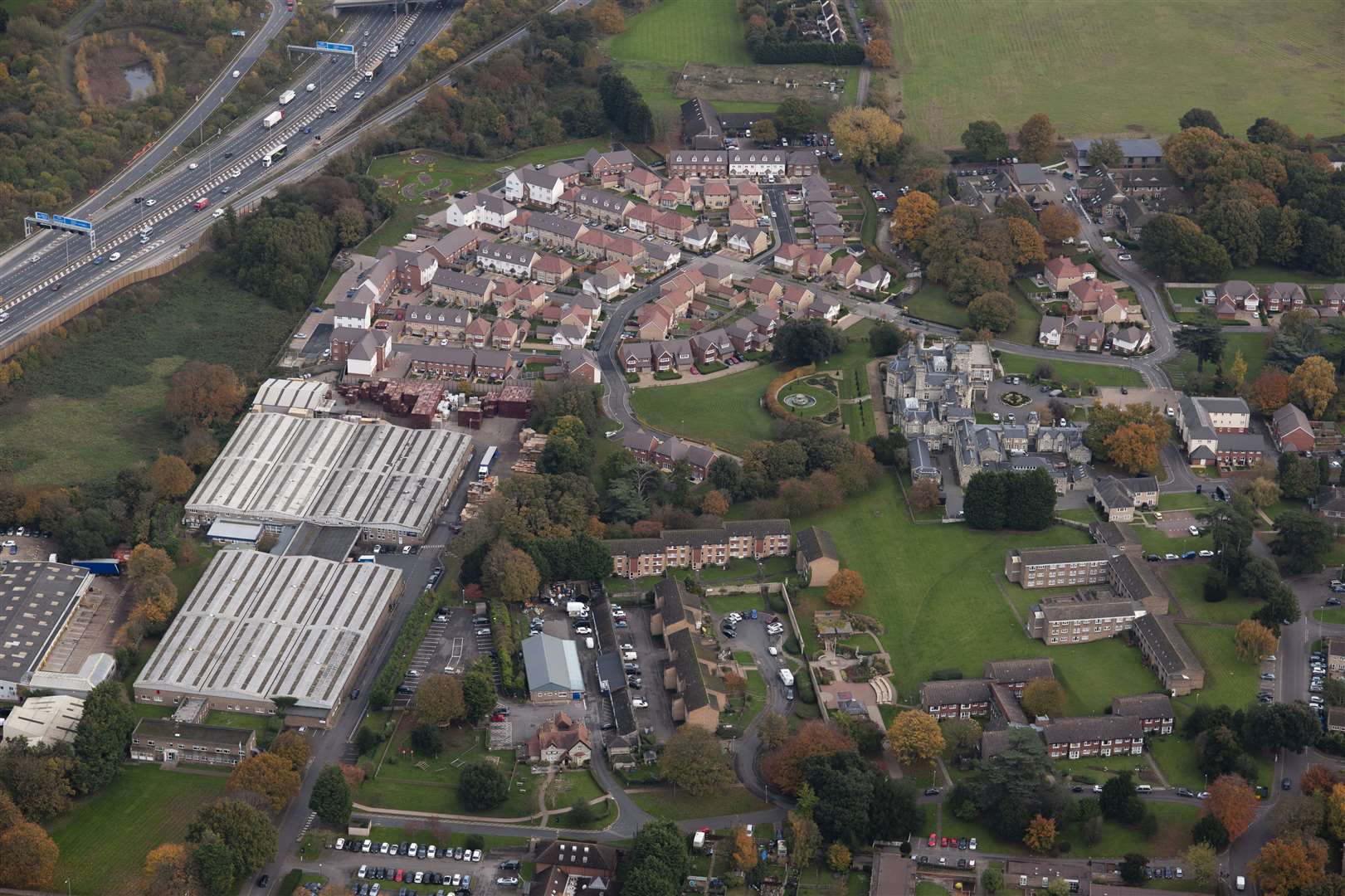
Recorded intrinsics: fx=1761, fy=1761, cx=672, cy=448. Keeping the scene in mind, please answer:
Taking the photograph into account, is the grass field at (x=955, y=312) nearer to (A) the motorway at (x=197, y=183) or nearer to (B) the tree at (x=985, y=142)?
(B) the tree at (x=985, y=142)

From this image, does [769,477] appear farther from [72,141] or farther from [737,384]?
[72,141]

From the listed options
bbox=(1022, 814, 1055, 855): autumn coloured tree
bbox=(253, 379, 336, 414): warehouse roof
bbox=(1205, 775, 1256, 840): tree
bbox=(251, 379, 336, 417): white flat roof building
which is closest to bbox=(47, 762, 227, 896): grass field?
bbox=(251, 379, 336, 417): white flat roof building

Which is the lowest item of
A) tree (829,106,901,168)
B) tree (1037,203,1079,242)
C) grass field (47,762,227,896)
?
grass field (47,762,227,896)

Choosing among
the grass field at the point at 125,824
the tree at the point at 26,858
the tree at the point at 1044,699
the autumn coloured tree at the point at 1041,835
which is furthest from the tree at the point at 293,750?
the tree at the point at 1044,699

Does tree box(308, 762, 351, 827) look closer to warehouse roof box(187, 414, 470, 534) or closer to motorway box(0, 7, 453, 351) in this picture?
warehouse roof box(187, 414, 470, 534)

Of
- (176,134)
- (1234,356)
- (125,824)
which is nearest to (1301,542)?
(1234,356)

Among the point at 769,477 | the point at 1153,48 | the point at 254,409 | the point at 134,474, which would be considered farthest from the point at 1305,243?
the point at 134,474

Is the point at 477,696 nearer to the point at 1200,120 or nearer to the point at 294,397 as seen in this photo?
the point at 294,397
